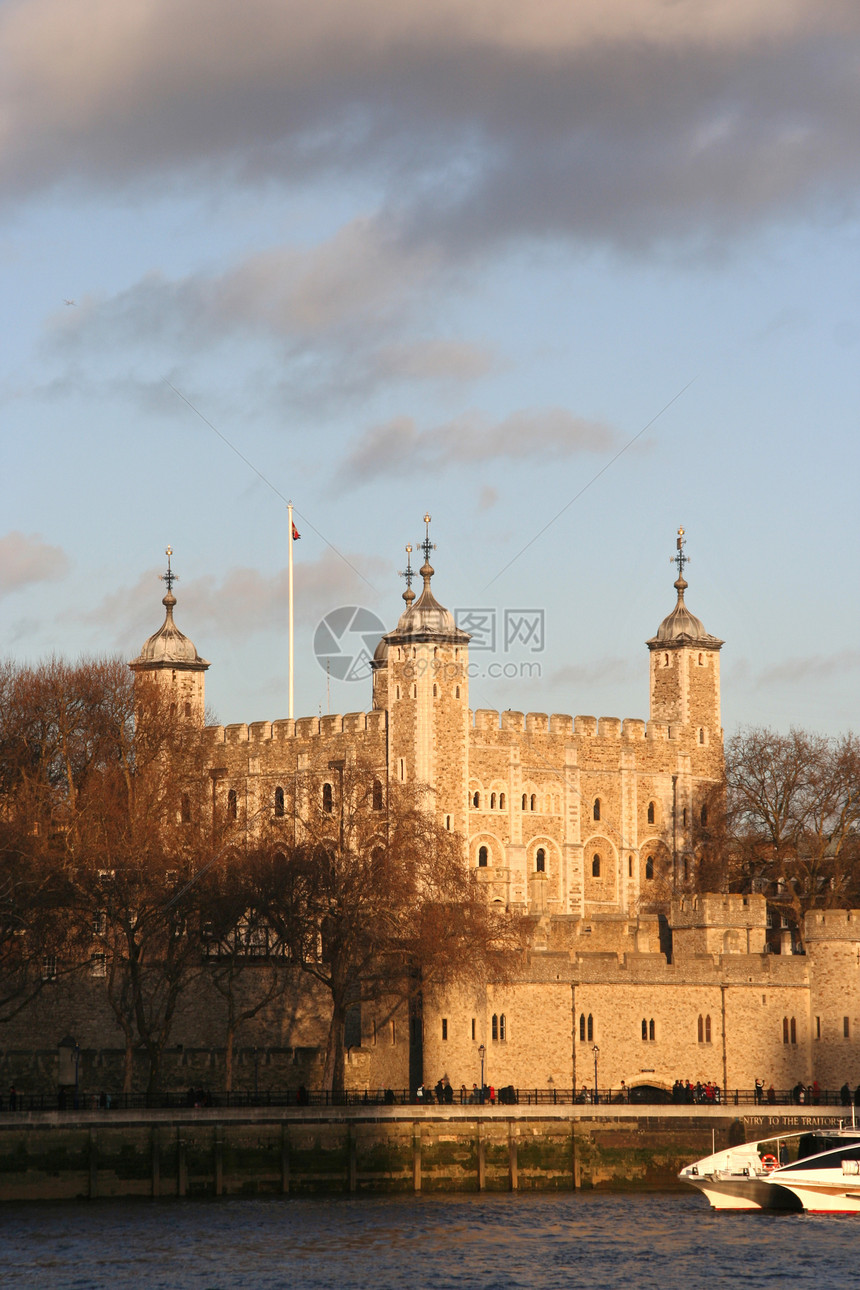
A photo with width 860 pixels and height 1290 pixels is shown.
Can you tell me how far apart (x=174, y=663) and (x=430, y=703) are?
12.7 m

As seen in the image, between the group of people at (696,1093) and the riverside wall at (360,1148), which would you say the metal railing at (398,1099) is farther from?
the riverside wall at (360,1148)

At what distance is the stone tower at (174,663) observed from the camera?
102m

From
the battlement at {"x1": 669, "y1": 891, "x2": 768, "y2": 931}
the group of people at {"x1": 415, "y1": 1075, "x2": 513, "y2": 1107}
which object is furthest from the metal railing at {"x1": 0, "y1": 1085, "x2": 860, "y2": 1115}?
the battlement at {"x1": 669, "y1": 891, "x2": 768, "y2": 931}

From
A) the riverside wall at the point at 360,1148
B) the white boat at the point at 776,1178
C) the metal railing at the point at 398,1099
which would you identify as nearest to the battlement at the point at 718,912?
the metal railing at the point at 398,1099

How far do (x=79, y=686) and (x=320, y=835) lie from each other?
36.2 ft

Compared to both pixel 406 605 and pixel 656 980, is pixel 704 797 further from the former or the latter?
pixel 656 980

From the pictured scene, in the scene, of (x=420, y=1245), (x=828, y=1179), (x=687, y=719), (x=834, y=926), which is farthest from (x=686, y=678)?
(x=420, y=1245)

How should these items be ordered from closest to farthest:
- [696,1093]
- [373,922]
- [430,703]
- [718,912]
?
[696,1093] < [373,922] < [718,912] < [430,703]

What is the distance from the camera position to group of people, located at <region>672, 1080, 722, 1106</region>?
69.2m

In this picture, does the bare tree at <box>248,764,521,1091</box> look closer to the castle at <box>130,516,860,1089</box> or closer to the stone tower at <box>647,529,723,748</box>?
the castle at <box>130,516,860,1089</box>

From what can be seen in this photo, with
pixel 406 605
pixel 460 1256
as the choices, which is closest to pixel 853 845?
pixel 406 605

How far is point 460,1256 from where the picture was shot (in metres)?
55.9

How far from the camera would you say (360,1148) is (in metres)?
64.3

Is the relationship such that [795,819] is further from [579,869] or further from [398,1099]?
[398,1099]
